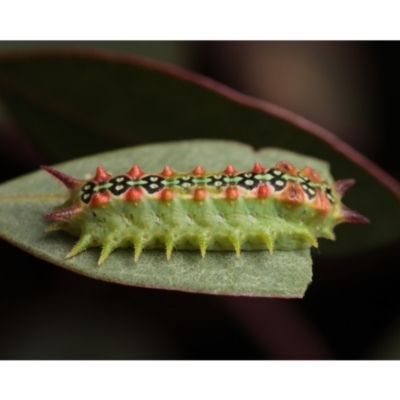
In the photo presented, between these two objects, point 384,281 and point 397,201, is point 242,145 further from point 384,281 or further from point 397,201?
point 384,281

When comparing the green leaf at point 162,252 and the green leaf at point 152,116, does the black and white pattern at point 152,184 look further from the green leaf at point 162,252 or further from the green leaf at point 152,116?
the green leaf at point 152,116

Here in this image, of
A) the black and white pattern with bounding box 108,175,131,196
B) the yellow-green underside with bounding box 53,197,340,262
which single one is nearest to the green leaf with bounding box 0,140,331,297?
the yellow-green underside with bounding box 53,197,340,262

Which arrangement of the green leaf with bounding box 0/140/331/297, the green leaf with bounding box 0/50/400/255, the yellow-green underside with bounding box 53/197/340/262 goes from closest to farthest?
1. the green leaf with bounding box 0/140/331/297
2. the yellow-green underside with bounding box 53/197/340/262
3. the green leaf with bounding box 0/50/400/255

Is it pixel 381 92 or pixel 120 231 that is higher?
pixel 381 92

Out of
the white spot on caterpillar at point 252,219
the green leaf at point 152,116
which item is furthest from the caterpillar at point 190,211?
the green leaf at point 152,116

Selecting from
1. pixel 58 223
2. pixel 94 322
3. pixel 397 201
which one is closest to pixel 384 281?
pixel 397 201

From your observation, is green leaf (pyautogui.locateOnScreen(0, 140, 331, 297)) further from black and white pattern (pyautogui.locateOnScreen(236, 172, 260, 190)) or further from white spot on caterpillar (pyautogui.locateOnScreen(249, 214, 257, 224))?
black and white pattern (pyautogui.locateOnScreen(236, 172, 260, 190))
